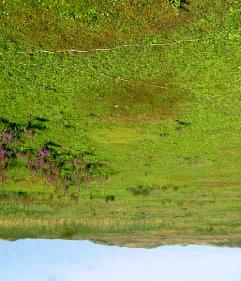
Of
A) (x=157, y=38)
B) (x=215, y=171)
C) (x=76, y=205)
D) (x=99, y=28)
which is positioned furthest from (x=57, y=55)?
(x=215, y=171)

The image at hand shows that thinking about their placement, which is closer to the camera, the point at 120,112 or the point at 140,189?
the point at 120,112

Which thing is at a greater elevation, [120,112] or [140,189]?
[120,112]

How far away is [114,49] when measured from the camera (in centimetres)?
1267

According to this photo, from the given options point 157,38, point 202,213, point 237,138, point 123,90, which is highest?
point 157,38

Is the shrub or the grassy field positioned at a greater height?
the grassy field

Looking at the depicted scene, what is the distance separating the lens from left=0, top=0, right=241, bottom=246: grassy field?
41.4 ft

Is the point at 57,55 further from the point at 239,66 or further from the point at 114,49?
the point at 239,66

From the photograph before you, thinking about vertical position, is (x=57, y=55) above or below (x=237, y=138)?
above

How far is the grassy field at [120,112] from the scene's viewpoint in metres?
12.6

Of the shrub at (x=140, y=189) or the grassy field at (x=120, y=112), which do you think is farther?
the shrub at (x=140, y=189)

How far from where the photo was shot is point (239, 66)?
41.3 feet

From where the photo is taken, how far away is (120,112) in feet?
41.9

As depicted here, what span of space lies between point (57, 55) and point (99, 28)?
3.17 ft

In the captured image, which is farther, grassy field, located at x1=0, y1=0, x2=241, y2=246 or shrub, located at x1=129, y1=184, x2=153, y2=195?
shrub, located at x1=129, y1=184, x2=153, y2=195
